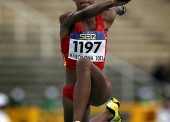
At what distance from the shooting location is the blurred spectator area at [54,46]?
20.2 metres

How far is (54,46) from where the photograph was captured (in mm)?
20812

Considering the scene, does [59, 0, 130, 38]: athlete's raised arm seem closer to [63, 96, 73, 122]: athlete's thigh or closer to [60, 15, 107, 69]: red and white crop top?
[60, 15, 107, 69]: red and white crop top

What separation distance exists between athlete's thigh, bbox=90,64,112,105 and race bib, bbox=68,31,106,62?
0.30 metres

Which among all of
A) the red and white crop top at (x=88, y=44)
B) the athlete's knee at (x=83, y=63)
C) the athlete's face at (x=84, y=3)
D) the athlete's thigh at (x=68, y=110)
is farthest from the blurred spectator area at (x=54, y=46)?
the athlete's knee at (x=83, y=63)

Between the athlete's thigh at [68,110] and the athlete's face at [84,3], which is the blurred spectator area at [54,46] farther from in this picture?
the athlete's face at [84,3]

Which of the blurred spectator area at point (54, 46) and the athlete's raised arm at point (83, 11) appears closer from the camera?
the athlete's raised arm at point (83, 11)

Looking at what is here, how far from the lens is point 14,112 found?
16.9 meters

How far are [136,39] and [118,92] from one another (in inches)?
93.1

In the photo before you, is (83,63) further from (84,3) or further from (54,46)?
(54,46)

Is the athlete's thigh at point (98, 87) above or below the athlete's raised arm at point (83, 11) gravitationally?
below

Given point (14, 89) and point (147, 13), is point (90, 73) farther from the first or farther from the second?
point (147, 13)

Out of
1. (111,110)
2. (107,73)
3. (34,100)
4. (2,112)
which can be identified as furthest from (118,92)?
(111,110)

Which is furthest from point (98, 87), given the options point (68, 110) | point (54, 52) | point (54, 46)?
point (54, 46)

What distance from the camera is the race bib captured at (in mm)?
9531
